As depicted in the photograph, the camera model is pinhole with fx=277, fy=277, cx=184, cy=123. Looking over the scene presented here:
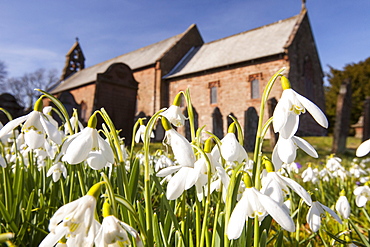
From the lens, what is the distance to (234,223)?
2.52ft

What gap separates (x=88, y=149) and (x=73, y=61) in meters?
35.1

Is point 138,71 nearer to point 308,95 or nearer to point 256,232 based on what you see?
point 308,95

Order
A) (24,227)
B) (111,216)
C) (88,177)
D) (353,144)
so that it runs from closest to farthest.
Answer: (111,216) < (24,227) < (88,177) < (353,144)

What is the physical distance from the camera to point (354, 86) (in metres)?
28.4

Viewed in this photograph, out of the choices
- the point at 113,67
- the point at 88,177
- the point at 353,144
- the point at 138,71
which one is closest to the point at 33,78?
the point at 138,71

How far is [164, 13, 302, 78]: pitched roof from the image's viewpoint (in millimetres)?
17641

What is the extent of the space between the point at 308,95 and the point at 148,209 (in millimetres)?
20035

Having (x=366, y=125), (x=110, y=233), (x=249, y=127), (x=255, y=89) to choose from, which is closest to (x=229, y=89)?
(x=255, y=89)

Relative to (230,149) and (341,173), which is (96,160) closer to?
(230,149)

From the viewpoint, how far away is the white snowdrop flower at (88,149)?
842 millimetres

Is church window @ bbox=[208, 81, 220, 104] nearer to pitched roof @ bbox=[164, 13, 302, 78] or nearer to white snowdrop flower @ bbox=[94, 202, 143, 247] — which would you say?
pitched roof @ bbox=[164, 13, 302, 78]

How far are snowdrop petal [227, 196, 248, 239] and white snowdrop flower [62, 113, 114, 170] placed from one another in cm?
42

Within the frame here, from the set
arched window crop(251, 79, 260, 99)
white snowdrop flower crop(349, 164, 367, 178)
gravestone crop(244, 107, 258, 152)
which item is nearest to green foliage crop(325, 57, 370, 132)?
arched window crop(251, 79, 260, 99)

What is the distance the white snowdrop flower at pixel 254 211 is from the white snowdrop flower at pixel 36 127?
68 centimetres
